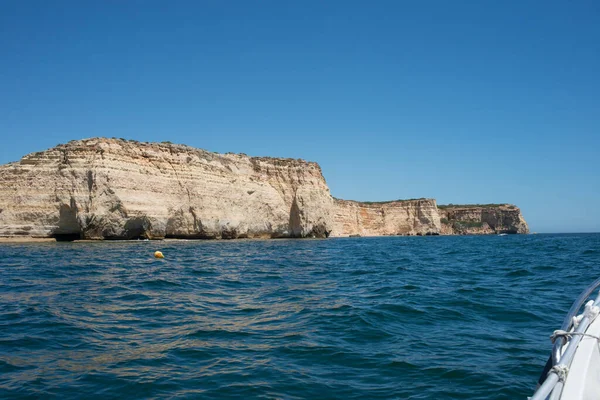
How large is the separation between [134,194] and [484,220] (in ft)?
347

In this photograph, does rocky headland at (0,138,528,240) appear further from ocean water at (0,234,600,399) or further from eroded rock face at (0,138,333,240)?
ocean water at (0,234,600,399)

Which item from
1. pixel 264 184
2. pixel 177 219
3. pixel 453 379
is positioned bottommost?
pixel 453 379

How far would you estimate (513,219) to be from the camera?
119062 mm

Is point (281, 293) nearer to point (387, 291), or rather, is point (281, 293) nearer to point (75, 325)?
point (387, 291)

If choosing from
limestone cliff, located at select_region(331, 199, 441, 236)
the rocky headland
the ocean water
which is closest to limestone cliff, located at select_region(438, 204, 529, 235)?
limestone cliff, located at select_region(331, 199, 441, 236)

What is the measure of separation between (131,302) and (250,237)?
136 ft

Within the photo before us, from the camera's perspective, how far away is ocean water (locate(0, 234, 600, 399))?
5.12m

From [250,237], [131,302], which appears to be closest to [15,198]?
[250,237]

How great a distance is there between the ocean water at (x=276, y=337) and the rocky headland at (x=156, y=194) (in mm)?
25286

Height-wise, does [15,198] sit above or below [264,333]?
above

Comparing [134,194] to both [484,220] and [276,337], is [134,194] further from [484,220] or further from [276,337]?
[484,220]

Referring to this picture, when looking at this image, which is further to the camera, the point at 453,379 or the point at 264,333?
the point at 264,333

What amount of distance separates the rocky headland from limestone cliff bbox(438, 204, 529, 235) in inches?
2674

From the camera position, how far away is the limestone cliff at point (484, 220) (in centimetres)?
11938
